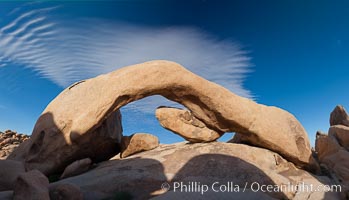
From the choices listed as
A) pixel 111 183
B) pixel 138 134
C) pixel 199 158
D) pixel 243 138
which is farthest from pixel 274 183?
pixel 138 134

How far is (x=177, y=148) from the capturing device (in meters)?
15.8

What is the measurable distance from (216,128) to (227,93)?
7.06 ft

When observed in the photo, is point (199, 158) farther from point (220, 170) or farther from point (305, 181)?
point (305, 181)

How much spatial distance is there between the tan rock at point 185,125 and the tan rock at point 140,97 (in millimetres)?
418

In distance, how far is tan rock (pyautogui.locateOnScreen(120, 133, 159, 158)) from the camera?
17.6 m

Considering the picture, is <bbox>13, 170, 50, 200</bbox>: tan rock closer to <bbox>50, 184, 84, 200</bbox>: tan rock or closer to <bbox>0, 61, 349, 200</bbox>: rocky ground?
<bbox>50, 184, 84, 200</bbox>: tan rock

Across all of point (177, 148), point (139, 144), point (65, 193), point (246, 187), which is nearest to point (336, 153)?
point (246, 187)

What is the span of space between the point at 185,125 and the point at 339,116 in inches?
555

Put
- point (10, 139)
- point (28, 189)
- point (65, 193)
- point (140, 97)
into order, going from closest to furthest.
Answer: point (28, 189) → point (65, 193) → point (140, 97) → point (10, 139)

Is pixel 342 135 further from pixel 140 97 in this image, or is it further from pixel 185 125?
pixel 140 97

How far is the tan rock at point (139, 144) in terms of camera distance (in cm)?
1756

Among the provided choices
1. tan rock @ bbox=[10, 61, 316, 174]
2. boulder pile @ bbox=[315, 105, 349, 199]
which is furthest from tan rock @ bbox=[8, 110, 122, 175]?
boulder pile @ bbox=[315, 105, 349, 199]

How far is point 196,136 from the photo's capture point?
1659 cm

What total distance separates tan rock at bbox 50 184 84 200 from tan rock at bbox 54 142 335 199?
5.79 feet
